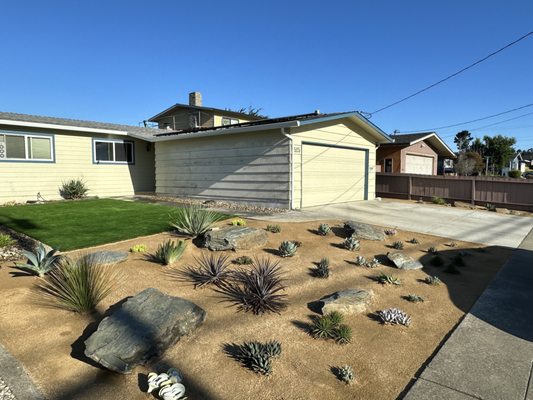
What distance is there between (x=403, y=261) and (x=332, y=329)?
3.10m

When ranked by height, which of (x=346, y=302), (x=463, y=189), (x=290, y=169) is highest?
(x=290, y=169)

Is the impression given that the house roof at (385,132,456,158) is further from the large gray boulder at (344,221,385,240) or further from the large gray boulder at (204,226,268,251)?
the large gray boulder at (204,226,268,251)

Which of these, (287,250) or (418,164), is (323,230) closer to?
(287,250)

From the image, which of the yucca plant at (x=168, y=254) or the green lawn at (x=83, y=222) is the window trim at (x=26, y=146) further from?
the yucca plant at (x=168, y=254)

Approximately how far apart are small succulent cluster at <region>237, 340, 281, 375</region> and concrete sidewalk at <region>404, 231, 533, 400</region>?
1.21 m

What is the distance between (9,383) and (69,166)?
13.9m

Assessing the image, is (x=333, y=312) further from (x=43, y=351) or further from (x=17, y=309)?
(x=17, y=309)

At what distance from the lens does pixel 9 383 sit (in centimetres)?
304

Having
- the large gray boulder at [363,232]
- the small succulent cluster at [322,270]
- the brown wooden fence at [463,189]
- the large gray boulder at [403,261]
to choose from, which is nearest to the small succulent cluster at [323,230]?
the large gray boulder at [363,232]

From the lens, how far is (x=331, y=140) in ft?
43.9

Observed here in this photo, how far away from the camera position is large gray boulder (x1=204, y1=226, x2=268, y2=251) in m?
6.62

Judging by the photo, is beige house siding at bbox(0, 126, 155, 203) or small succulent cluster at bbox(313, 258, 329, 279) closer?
small succulent cluster at bbox(313, 258, 329, 279)

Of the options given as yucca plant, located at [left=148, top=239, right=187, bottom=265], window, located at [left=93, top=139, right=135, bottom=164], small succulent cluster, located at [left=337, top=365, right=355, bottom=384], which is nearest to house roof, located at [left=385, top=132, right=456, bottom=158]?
window, located at [left=93, top=139, right=135, bottom=164]

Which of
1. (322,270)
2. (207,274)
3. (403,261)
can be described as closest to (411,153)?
(403,261)
